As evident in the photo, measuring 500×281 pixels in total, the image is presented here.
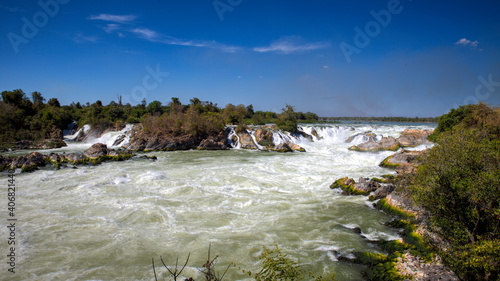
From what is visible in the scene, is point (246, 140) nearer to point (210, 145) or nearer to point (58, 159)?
point (210, 145)

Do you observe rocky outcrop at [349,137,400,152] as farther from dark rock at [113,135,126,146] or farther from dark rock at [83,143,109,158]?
dark rock at [113,135,126,146]

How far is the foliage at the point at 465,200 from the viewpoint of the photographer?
571 cm

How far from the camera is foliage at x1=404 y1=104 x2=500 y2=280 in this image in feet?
18.7

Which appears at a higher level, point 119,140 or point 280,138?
point 119,140

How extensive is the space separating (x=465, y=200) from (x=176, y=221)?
10035 millimetres

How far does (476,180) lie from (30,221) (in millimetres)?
15625

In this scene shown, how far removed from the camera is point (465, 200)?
262 inches

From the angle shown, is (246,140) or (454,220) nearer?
(454,220)

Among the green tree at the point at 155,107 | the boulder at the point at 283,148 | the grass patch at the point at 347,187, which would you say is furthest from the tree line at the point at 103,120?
the grass patch at the point at 347,187

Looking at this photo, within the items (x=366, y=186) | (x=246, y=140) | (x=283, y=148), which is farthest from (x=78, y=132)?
(x=366, y=186)

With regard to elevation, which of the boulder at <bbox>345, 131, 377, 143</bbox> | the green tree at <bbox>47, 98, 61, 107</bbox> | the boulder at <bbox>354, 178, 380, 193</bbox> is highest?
the green tree at <bbox>47, 98, 61, 107</bbox>

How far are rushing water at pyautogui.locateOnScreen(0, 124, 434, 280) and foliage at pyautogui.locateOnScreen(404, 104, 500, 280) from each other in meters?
2.58

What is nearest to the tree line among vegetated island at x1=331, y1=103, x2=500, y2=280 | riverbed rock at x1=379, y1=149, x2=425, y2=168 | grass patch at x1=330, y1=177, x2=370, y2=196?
riverbed rock at x1=379, y1=149, x2=425, y2=168

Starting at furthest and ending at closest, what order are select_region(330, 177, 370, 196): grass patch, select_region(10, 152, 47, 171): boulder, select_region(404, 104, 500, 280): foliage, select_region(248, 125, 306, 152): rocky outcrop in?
select_region(248, 125, 306, 152): rocky outcrop < select_region(10, 152, 47, 171): boulder < select_region(330, 177, 370, 196): grass patch < select_region(404, 104, 500, 280): foliage
